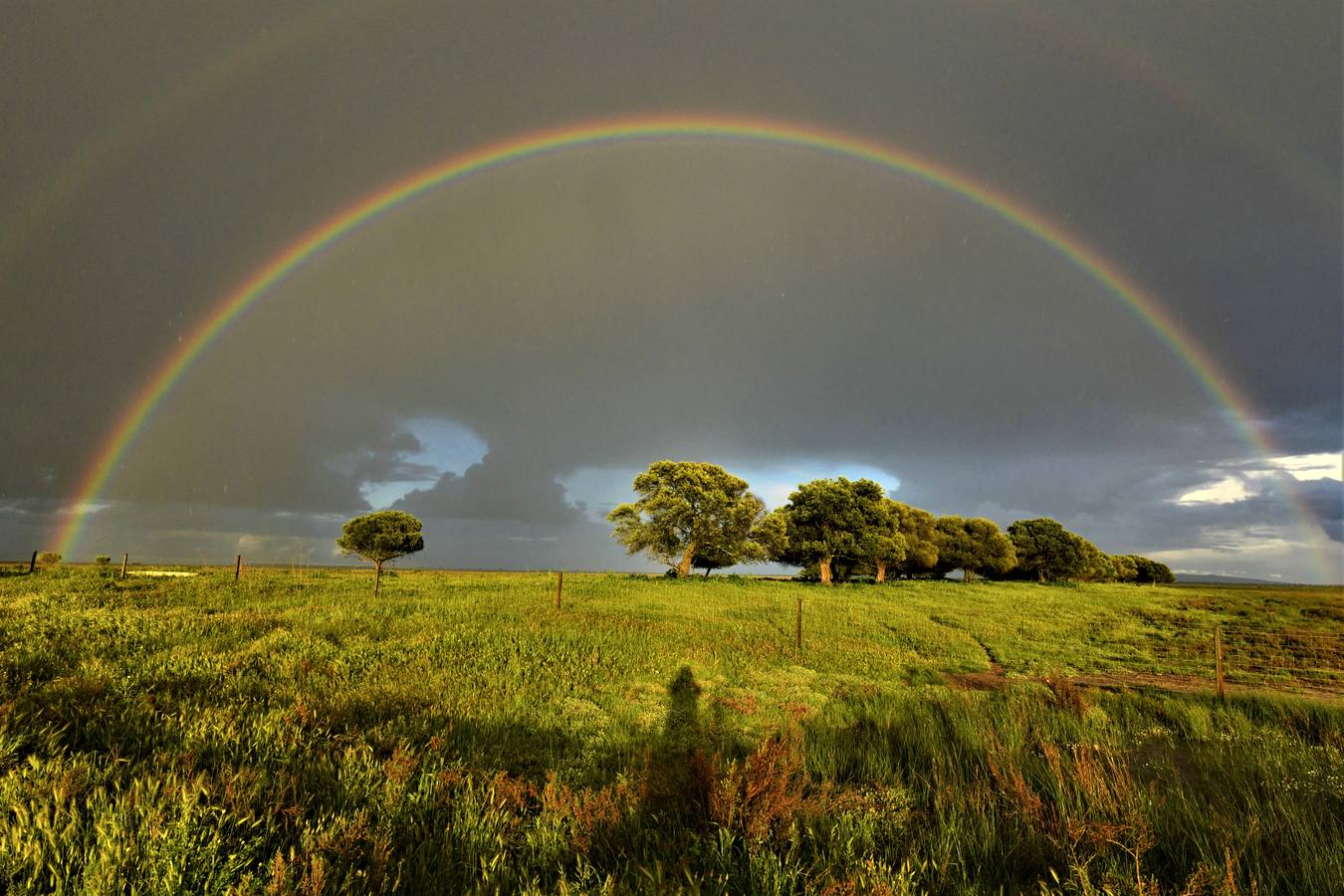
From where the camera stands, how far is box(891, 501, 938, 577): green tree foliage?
6644 cm

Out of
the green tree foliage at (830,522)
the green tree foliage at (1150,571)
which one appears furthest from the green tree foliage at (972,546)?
the green tree foliage at (1150,571)

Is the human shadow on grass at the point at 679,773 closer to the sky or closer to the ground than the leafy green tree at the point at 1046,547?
closer to the ground

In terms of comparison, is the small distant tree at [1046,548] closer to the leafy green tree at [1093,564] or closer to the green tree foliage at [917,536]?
the leafy green tree at [1093,564]

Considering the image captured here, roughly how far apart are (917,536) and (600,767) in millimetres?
69070

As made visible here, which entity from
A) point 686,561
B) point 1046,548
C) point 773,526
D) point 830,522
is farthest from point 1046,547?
point 686,561

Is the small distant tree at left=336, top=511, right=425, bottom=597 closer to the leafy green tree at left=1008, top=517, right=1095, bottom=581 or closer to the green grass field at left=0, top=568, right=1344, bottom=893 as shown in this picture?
the green grass field at left=0, top=568, right=1344, bottom=893

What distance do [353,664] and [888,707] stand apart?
9520 mm

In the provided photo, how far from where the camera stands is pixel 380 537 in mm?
58844

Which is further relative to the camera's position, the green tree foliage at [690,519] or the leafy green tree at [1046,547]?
the leafy green tree at [1046,547]

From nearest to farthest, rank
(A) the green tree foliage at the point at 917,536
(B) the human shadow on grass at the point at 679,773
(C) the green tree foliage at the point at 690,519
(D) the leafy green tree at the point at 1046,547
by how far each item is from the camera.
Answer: (B) the human shadow on grass at the point at 679,773
(C) the green tree foliage at the point at 690,519
(A) the green tree foliage at the point at 917,536
(D) the leafy green tree at the point at 1046,547

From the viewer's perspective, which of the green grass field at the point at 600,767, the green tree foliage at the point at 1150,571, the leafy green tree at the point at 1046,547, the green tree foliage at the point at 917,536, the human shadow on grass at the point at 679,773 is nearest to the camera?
the green grass field at the point at 600,767

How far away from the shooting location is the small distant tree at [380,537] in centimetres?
5909

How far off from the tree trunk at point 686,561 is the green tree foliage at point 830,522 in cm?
922

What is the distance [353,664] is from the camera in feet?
33.2
